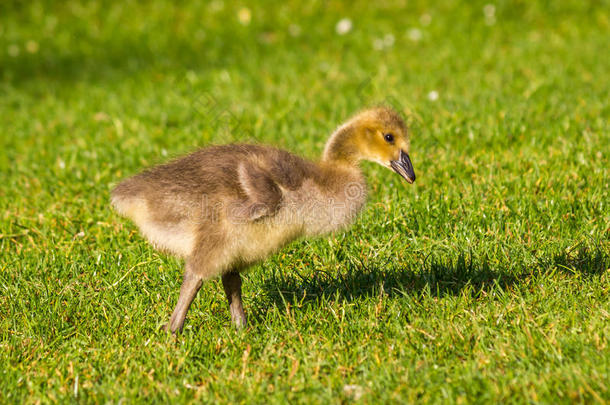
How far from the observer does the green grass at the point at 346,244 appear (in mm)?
3779

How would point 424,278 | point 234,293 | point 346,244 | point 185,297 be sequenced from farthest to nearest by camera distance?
point 346,244
point 424,278
point 234,293
point 185,297

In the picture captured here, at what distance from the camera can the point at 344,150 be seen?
14.8ft

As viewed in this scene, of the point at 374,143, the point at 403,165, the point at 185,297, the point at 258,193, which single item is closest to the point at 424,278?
the point at 403,165

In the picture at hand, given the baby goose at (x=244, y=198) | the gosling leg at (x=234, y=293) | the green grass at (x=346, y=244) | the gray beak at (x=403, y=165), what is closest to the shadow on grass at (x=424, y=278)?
the green grass at (x=346, y=244)

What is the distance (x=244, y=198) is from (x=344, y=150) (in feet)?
2.59

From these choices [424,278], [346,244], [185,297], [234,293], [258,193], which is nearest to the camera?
[258,193]

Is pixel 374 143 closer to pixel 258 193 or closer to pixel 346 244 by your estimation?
pixel 258 193

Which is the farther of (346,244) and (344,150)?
(346,244)

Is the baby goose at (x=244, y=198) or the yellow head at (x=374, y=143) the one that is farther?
the yellow head at (x=374, y=143)

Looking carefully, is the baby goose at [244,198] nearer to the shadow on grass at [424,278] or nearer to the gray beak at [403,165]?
the gray beak at [403,165]

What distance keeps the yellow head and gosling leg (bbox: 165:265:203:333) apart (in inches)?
42.8

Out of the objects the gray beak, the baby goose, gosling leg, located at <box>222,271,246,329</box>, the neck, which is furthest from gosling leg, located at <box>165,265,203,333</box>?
the gray beak

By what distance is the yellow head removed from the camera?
446 cm

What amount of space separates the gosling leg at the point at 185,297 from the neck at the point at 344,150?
1070 mm
